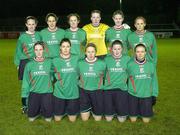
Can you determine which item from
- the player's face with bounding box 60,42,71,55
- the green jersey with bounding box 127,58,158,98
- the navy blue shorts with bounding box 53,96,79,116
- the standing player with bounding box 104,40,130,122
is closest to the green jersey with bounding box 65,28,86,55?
the player's face with bounding box 60,42,71,55

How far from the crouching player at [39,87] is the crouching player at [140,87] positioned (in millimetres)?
1470

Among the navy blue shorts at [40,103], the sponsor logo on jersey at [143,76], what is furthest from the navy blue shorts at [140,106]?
the navy blue shorts at [40,103]

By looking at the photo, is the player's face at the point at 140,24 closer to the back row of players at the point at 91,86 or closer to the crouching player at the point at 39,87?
the back row of players at the point at 91,86

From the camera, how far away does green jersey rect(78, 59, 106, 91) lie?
7043 millimetres

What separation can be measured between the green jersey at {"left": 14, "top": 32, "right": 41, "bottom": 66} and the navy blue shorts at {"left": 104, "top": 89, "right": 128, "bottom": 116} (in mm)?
1780

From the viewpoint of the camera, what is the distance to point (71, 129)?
6520 mm

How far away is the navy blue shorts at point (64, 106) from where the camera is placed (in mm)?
7062

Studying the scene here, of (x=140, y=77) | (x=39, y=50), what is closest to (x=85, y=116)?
(x=140, y=77)

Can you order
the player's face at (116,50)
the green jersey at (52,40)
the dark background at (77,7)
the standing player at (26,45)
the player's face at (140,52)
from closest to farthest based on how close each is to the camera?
the player's face at (140,52) < the player's face at (116,50) < the standing player at (26,45) < the green jersey at (52,40) < the dark background at (77,7)

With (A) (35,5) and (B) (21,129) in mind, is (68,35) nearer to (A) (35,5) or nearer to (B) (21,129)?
(B) (21,129)

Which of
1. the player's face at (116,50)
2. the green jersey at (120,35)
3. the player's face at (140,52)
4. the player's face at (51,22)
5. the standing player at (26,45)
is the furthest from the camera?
the green jersey at (120,35)

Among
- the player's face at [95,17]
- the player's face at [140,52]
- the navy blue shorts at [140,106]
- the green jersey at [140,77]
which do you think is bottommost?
the navy blue shorts at [140,106]

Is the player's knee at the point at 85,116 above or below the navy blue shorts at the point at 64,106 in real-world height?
below

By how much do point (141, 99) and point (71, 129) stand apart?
55.3 inches
